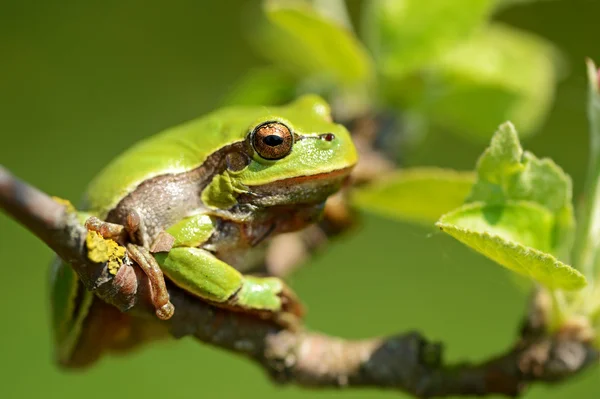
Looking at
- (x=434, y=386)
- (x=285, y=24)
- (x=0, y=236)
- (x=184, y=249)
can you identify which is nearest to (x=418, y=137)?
(x=285, y=24)

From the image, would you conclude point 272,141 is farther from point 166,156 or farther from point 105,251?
point 105,251

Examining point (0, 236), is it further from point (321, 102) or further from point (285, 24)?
point (321, 102)

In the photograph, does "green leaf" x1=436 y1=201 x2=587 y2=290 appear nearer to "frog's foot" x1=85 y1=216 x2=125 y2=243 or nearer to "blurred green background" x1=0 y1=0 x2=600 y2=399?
"frog's foot" x1=85 y1=216 x2=125 y2=243

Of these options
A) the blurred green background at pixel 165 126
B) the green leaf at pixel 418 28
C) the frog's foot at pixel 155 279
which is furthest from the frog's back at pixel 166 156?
the blurred green background at pixel 165 126

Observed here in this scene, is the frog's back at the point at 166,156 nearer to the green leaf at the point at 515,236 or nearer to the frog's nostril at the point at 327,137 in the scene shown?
the frog's nostril at the point at 327,137

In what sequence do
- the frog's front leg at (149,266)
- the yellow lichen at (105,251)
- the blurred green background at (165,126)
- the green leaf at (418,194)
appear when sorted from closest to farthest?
the yellow lichen at (105,251) < the frog's front leg at (149,266) < the green leaf at (418,194) < the blurred green background at (165,126)

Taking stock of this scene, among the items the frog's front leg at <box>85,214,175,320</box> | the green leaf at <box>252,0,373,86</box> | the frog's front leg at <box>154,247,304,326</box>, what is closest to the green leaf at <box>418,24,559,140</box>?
the green leaf at <box>252,0,373,86</box>
